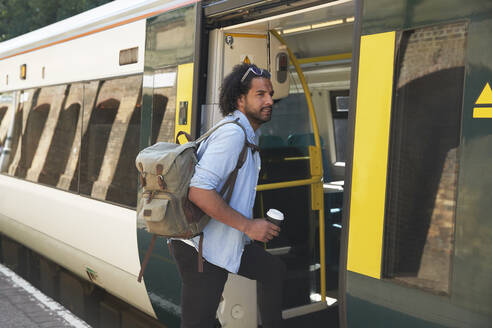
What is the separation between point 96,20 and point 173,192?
305cm

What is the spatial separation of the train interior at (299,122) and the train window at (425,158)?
0.89 meters

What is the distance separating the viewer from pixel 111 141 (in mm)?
4789

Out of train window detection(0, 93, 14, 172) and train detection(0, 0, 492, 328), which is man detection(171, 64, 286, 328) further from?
train window detection(0, 93, 14, 172)

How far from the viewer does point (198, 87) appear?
365 cm

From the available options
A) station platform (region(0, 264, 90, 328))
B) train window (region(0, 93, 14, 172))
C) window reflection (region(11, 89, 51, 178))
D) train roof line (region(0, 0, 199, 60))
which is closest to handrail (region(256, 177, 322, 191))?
train roof line (region(0, 0, 199, 60))

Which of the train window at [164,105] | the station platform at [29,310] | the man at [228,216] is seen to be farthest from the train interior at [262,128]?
the man at [228,216]

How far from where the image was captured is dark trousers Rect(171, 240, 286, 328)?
256 centimetres

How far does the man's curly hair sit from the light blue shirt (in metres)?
0.06

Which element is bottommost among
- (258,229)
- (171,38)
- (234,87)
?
(258,229)

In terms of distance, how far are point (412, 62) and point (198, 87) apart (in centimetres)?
162

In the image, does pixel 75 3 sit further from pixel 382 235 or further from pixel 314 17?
pixel 382 235

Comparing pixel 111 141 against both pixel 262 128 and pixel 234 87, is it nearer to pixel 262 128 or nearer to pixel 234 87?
pixel 262 128

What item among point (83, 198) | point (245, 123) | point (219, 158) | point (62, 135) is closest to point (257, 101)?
point (245, 123)

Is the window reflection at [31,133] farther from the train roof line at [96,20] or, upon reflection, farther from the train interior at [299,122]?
the train interior at [299,122]
